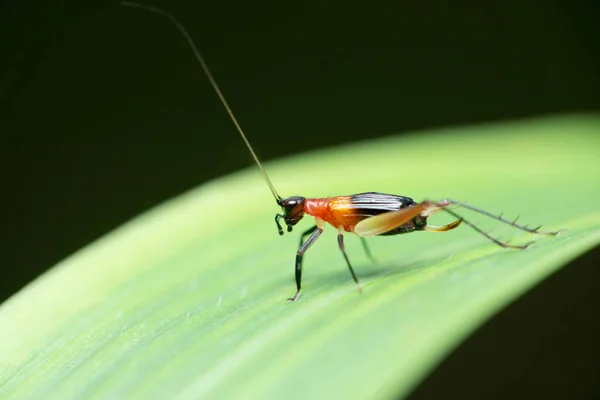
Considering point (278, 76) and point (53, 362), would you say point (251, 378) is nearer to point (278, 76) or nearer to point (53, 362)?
point (53, 362)

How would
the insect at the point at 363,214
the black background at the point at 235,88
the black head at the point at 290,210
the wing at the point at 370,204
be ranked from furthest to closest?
the black background at the point at 235,88
the black head at the point at 290,210
the wing at the point at 370,204
the insect at the point at 363,214

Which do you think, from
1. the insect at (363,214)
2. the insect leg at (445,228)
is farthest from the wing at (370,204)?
the insect leg at (445,228)

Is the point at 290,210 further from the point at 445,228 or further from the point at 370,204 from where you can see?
the point at 445,228

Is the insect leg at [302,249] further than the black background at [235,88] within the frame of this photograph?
No

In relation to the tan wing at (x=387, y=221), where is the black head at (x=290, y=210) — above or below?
above

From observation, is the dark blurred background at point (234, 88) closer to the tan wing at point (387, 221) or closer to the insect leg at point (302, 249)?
the insect leg at point (302, 249)
